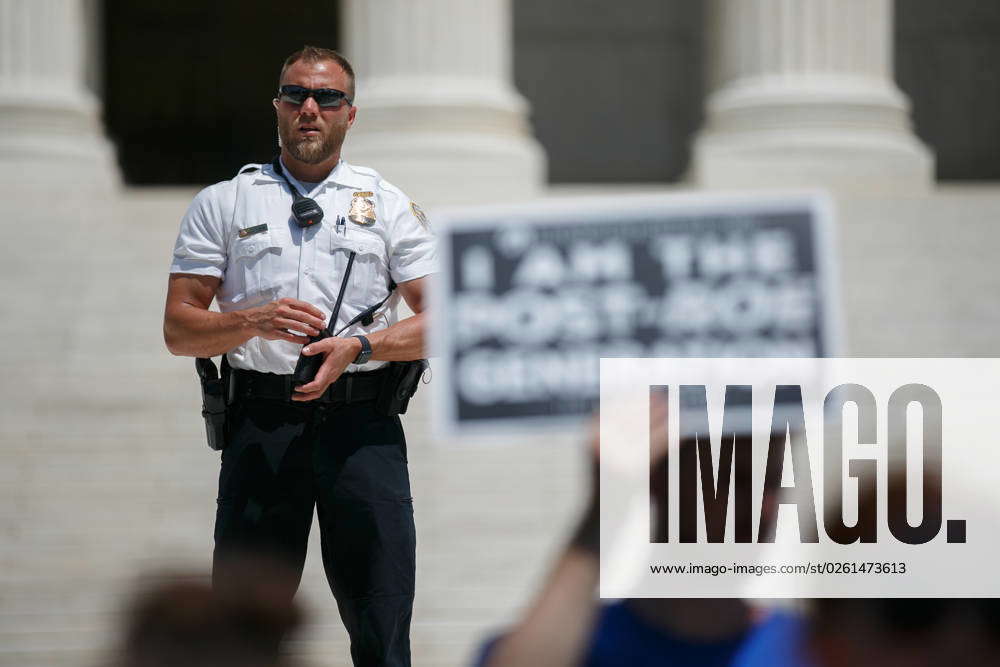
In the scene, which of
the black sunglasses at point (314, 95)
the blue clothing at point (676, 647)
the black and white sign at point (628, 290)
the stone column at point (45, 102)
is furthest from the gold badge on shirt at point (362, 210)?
the stone column at point (45, 102)

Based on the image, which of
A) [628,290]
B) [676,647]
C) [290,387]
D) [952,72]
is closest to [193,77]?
[952,72]

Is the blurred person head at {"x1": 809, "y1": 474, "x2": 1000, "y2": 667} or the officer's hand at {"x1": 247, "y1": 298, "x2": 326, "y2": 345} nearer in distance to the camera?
the blurred person head at {"x1": 809, "y1": 474, "x2": 1000, "y2": 667}

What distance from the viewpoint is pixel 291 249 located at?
4.34m

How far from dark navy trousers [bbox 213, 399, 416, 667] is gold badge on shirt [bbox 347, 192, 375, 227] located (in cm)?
55

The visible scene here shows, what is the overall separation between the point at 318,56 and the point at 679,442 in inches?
73.2

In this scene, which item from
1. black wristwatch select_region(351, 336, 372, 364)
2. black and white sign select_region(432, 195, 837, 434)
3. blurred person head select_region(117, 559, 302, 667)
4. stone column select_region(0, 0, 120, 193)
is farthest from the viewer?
stone column select_region(0, 0, 120, 193)

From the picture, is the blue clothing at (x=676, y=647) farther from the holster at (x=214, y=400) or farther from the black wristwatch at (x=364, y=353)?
the holster at (x=214, y=400)

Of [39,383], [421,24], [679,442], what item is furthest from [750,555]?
[421,24]

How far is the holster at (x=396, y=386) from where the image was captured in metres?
4.39

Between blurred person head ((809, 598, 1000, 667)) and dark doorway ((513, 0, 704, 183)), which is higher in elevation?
dark doorway ((513, 0, 704, 183))

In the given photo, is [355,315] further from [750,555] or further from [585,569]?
[585,569]

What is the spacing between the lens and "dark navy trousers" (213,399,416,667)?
14.0 ft

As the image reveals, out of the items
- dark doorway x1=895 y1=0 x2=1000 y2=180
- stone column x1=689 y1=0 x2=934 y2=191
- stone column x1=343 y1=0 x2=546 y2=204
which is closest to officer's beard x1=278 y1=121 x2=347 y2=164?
stone column x1=343 y1=0 x2=546 y2=204
